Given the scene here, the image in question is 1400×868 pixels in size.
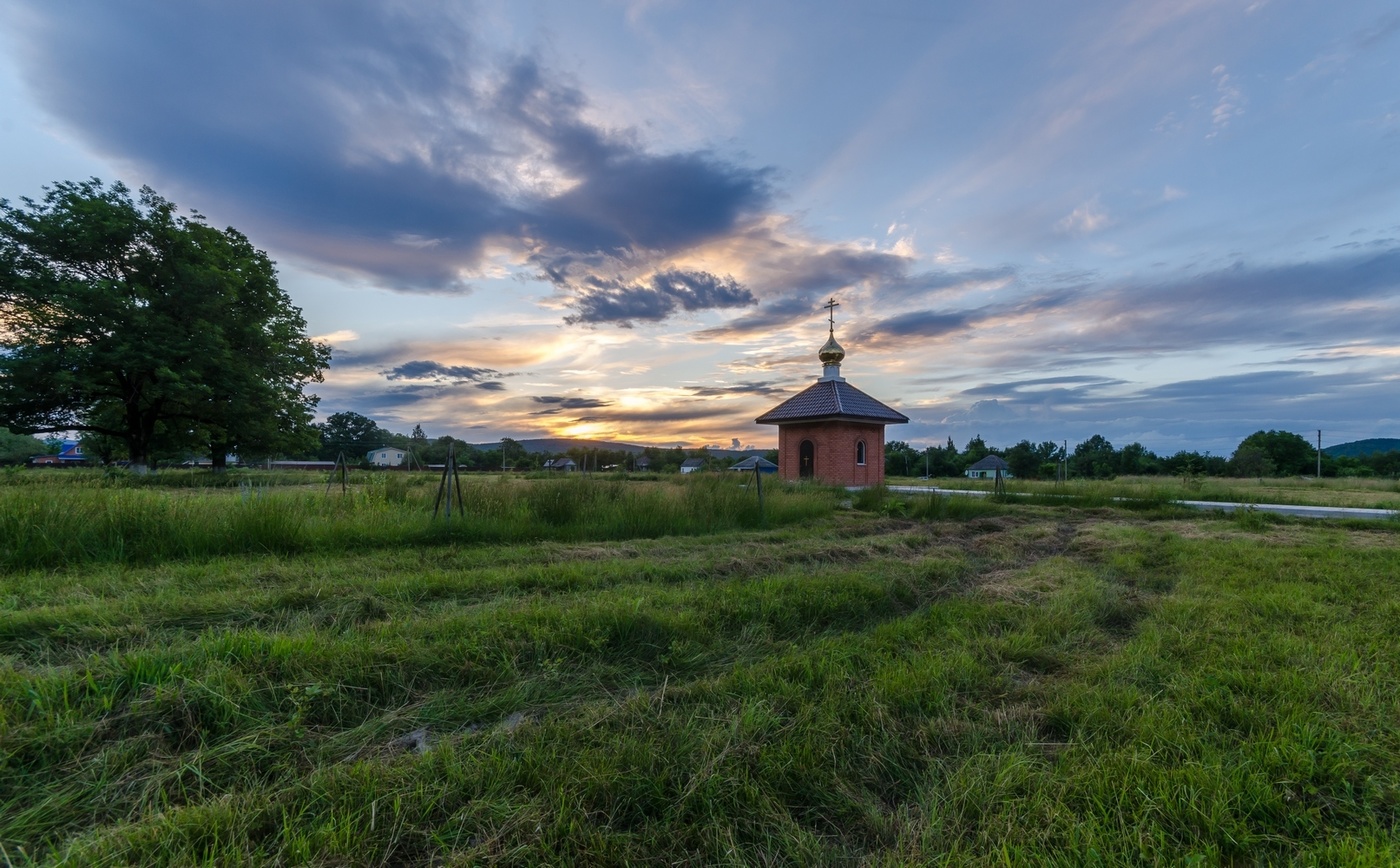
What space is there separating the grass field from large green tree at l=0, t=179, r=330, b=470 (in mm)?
18559

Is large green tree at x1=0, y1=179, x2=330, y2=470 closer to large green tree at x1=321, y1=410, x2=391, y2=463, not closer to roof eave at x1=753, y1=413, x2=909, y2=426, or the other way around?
roof eave at x1=753, y1=413, x2=909, y2=426

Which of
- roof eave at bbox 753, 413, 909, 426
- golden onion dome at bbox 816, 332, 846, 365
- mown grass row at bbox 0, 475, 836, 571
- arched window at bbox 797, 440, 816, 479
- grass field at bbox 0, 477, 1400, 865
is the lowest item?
grass field at bbox 0, 477, 1400, 865

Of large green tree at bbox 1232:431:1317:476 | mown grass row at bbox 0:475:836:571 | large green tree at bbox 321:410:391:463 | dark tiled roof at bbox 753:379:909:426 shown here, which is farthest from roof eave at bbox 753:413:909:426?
large green tree at bbox 321:410:391:463

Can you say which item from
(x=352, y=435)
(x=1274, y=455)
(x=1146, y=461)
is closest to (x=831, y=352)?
(x=1146, y=461)

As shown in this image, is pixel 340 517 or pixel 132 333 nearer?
pixel 340 517

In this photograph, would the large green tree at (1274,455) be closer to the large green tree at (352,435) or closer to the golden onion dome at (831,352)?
the golden onion dome at (831,352)

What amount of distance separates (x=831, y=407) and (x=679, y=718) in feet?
65.8

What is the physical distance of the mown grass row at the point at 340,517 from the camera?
5.78 meters

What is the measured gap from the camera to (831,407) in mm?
21828

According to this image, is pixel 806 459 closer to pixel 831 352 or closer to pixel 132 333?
pixel 831 352

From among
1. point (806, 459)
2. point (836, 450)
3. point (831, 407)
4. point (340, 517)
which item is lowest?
point (340, 517)

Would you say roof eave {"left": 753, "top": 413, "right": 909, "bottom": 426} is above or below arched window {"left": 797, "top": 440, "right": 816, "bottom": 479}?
above

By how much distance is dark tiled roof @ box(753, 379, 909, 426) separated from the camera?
856 inches

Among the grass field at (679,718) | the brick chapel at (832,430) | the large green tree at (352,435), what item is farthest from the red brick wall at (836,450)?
the large green tree at (352,435)
